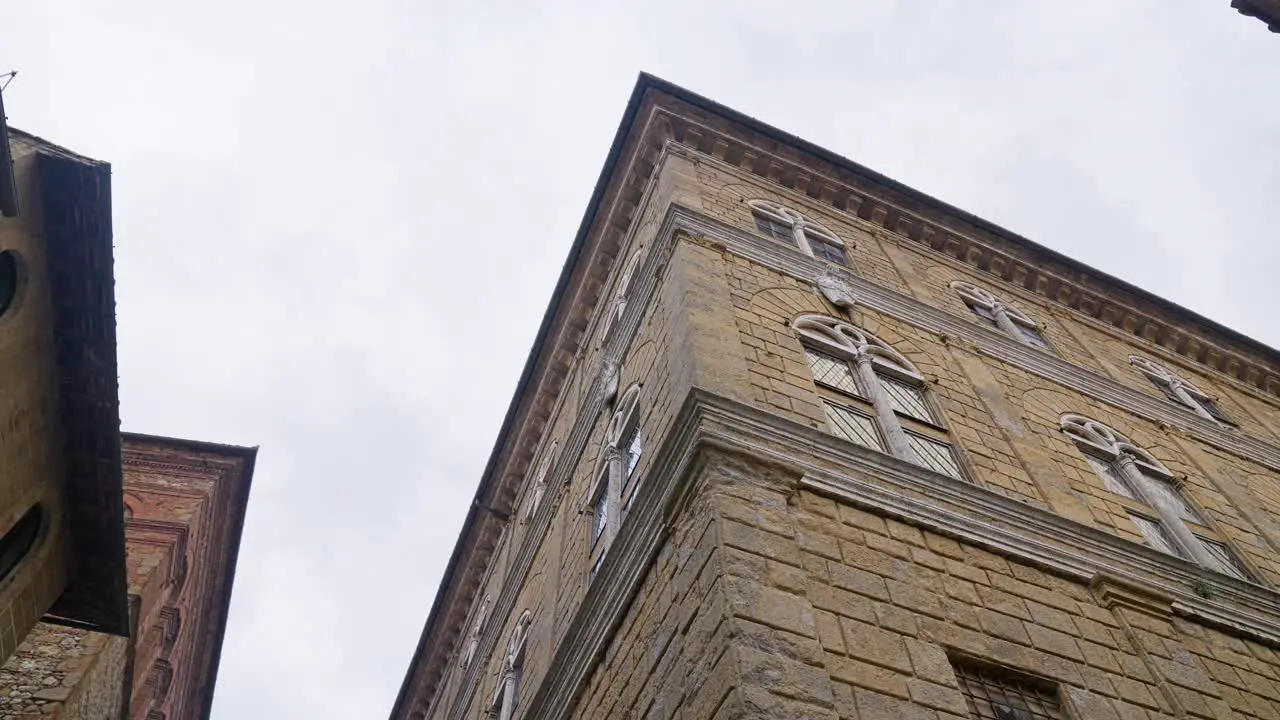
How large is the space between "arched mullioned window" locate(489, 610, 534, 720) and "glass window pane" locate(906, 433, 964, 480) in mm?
5204

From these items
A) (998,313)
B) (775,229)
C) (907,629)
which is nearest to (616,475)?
(907,629)

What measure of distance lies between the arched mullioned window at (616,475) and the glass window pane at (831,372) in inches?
70.1

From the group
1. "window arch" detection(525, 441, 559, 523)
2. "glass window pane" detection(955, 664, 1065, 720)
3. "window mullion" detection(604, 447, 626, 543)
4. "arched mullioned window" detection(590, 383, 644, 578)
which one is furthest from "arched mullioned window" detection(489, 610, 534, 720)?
"glass window pane" detection(955, 664, 1065, 720)

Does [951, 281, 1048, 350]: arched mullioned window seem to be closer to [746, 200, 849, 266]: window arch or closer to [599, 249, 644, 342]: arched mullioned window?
[746, 200, 849, 266]: window arch

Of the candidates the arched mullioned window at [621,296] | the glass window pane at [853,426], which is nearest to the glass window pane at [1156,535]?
the glass window pane at [853,426]

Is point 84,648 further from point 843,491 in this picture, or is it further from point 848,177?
point 848,177

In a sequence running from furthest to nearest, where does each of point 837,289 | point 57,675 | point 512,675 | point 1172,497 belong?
point 57,675 → point 512,675 → point 837,289 → point 1172,497

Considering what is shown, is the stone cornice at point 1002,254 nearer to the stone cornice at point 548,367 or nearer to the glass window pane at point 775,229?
the stone cornice at point 548,367

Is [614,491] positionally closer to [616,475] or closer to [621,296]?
[616,475]

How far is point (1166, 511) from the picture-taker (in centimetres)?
1000

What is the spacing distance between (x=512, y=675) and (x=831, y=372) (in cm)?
553

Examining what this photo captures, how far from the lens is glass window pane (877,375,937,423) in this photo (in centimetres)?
955

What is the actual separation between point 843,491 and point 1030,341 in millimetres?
7779

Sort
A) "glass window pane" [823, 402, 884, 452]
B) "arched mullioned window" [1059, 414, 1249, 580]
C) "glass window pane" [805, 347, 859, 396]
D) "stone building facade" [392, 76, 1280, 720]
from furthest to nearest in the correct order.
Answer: "arched mullioned window" [1059, 414, 1249, 580] → "glass window pane" [805, 347, 859, 396] → "glass window pane" [823, 402, 884, 452] → "stone building facade" [392, 76, 1280, 720]
